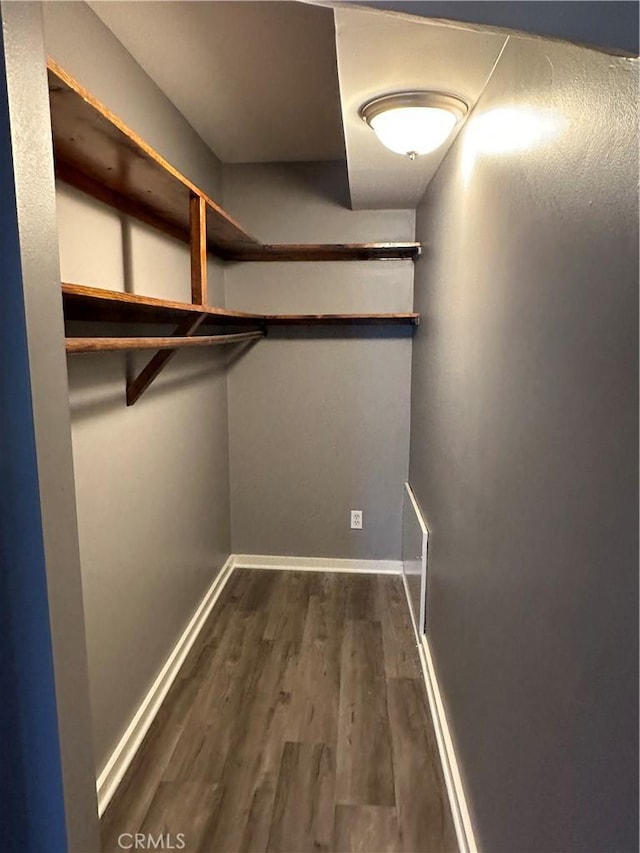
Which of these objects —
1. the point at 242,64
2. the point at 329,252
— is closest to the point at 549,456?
the point at 242,64

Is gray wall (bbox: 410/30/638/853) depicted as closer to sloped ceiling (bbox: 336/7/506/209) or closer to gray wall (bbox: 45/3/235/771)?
A: sloped ceiling (bbox: 336/7/506/209)

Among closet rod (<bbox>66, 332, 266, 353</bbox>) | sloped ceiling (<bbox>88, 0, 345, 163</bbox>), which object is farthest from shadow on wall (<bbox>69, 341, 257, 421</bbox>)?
sloped ceiling (<bbox>88, 0, 345, 163</bbox>)

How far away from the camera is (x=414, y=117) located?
61.4 inches

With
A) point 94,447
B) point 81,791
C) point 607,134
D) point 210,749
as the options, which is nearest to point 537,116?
point 607,134

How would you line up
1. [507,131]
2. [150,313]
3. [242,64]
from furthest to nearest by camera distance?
[242,64]
[150,313]
[507,131]

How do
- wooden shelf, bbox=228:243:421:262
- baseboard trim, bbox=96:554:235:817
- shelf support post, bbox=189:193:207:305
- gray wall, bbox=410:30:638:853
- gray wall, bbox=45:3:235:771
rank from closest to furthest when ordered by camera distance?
1. gray wall, bbox=410:30:638:853
2. gray wall, bbox=45:3:235:771
3. baseboard trim, bbox=96:554:235:817
4. shelf support post, bbox=189:193:207:305
5. wooden shelf, bbox=228:243:421:262

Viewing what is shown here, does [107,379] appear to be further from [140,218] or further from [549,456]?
[549,456]

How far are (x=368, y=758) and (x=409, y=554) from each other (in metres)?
1.17

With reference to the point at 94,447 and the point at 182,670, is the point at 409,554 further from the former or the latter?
the point at 94,447

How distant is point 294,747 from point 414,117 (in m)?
2.15

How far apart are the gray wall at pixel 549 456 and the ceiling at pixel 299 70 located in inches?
6.6

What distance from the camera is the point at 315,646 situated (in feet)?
8.52

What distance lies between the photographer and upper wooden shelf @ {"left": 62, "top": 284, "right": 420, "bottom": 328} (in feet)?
4.06

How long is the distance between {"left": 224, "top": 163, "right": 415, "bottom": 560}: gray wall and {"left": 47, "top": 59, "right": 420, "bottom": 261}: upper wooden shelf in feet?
1.18
